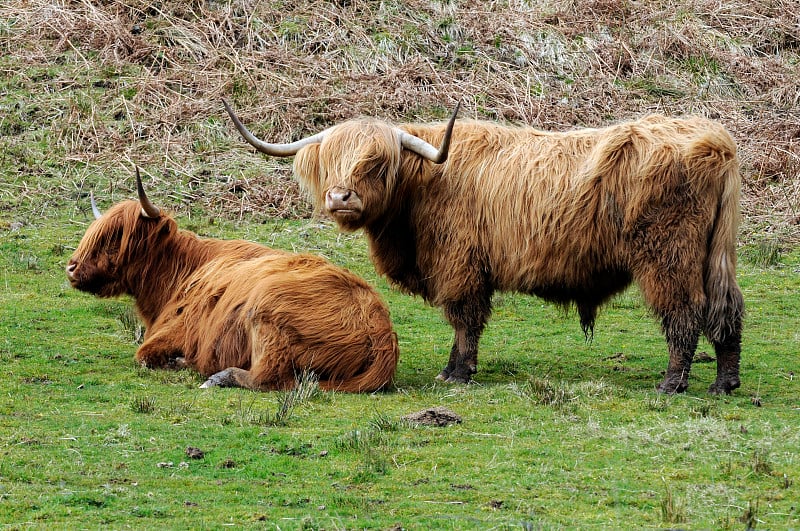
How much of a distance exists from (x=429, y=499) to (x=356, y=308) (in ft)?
8.03

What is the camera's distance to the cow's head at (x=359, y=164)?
6969 mm

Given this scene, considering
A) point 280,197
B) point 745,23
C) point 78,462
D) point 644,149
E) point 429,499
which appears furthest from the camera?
point 745,23

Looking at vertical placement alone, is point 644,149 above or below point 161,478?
above

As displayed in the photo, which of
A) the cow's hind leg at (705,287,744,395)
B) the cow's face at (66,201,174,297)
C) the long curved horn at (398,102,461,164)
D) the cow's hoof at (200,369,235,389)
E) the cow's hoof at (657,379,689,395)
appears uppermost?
the long curved horn at (398,102,461,164)

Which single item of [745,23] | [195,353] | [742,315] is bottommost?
[195,353]

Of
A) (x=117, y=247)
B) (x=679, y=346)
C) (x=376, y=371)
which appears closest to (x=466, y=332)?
(x=376, y=371)

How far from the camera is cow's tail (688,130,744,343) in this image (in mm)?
6410

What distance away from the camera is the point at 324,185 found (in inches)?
285

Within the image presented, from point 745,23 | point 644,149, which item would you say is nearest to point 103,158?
point 644,149

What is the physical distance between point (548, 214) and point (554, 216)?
45 mm

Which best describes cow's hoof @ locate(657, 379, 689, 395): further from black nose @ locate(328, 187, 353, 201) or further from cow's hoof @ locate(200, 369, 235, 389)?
cow's hoof @ locate(200, 369, 235, 389)

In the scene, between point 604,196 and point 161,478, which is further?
point 604,196

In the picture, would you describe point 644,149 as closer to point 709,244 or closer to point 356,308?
point 709,244

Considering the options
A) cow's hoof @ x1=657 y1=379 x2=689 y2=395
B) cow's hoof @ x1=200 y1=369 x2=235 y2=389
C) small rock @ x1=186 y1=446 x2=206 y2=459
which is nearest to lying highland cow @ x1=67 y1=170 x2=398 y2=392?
cow's hoof @ x1=200 y1=369 x2=235 y2=389
